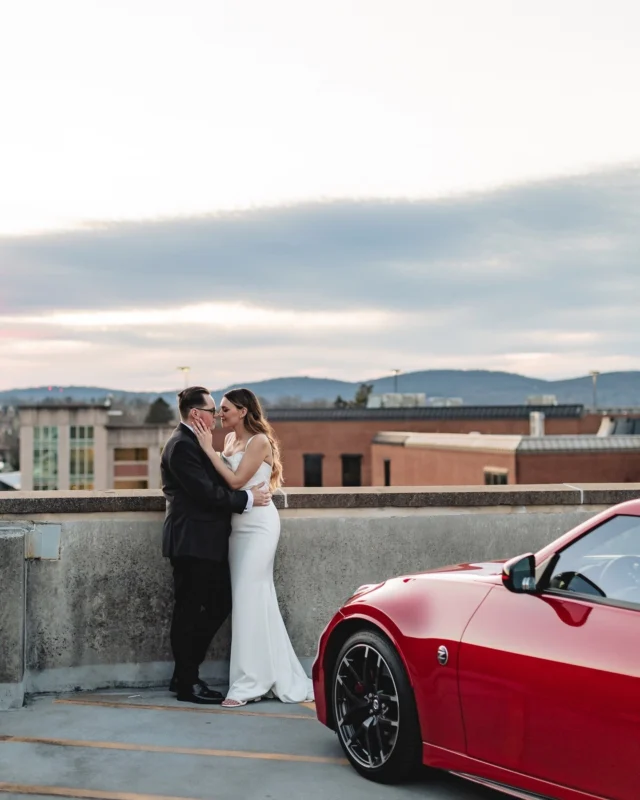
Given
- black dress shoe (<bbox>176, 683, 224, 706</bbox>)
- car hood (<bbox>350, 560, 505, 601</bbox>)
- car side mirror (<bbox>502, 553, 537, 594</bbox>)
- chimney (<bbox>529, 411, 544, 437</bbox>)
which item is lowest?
black dress shoe (<bbox>176, 683, 224, 706</bbox>)

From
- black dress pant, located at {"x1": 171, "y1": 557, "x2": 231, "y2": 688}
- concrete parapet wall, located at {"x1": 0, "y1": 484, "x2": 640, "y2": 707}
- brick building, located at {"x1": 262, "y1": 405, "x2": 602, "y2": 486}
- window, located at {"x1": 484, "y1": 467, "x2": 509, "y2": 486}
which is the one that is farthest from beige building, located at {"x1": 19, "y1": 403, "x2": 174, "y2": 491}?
black dress pant, located at {"x1": 171, "y1": 557, "x2": 231, "y2": 688}

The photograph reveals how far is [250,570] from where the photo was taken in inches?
266

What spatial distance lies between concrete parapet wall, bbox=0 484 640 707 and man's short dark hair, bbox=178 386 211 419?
2.08 ft

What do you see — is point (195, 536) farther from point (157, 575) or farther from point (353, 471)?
point (353, 471)

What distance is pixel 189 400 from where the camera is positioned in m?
6.74

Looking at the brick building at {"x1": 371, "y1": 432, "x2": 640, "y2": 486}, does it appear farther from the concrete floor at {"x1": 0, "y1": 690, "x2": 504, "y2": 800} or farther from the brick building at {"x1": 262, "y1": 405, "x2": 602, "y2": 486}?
the concrete floor at {"x1": 0, "y1": 690, "x2": 504, "y2": 800}

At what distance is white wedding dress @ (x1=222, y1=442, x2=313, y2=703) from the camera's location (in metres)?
6.68

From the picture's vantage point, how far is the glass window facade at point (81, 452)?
362ft

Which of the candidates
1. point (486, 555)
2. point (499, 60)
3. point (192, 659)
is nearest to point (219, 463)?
point (192, 659)

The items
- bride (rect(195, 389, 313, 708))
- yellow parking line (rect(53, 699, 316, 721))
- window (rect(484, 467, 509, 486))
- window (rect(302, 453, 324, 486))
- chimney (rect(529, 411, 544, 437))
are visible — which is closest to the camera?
yellow parking line (rect(53, 699, 316, 721))

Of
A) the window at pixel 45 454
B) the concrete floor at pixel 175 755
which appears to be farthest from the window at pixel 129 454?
the concrete floor at pixel 175 755

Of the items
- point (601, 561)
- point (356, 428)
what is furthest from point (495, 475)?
point (601, 561)

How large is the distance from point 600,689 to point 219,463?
324 cm

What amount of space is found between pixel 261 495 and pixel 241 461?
25 centimetres
